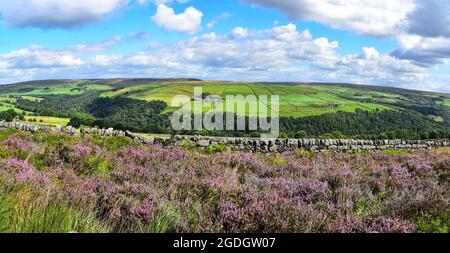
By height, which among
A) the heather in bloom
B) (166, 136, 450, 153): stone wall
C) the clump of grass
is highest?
the clump of grass

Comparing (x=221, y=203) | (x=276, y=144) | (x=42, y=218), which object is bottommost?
(x=276, y=144)

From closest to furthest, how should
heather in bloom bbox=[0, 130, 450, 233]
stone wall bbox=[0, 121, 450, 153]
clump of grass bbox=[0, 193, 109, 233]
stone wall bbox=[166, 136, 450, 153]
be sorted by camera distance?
clump of grass bbox=[0, 193, 109, 233] → heather in bloom bbox=[0, 130, 450, 233] → stone wall bbox=[0, 121, 450, 153] → stone wall bbox=[166, 136, 450, 153]

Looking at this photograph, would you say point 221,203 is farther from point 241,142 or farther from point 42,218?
point 241,142

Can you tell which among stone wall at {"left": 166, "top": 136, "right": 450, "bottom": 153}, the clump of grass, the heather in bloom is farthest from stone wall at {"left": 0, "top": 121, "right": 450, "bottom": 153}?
the clump of grass

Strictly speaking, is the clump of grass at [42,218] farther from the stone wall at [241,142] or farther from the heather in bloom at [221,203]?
the stone wall at [241,142]

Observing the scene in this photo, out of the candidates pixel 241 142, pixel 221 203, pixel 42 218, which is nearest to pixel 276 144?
pixel 241 142

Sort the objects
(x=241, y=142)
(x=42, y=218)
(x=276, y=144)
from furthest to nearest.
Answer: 1. (x=276, y=144)
2. (x=241, y=142)
3. (x=42, y=218)

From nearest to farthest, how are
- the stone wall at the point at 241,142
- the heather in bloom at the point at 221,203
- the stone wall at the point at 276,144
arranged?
1. the heather in bloom at the point at 221,203
2. the stone wall at the point at 241,142
3. the stone wall at the point at 276,144

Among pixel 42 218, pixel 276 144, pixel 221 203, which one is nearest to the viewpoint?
pixel 42 218

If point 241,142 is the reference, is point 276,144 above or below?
below

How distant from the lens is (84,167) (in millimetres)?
9078

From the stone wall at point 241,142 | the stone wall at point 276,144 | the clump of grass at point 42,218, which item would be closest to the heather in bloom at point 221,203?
the clump of grass at point 42,218

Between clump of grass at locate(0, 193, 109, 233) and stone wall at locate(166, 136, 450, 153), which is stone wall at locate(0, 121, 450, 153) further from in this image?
clump of grass at locate(0, 193, 109, 233)

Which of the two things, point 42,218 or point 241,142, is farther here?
point 241,142
